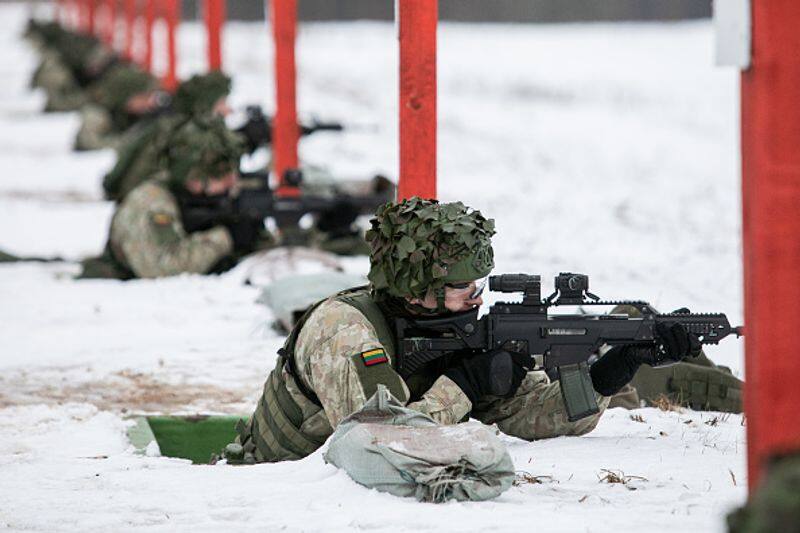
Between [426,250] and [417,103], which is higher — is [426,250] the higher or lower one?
the lower one

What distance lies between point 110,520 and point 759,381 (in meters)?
2.05

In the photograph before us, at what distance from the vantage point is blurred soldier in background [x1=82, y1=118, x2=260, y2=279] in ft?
32.8

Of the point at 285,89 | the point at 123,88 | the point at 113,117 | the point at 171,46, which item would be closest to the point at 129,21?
the point at 171,46

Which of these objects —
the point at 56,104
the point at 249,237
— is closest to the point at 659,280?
the point at 249,237

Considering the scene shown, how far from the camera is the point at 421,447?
4.52 meters

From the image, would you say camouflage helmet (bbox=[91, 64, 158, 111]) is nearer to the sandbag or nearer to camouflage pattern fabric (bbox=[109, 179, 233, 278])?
camouflage pattern fabric (bbox=[109, 179, 233, 278])

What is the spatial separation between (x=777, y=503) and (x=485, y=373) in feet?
8.88

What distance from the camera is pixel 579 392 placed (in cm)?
530

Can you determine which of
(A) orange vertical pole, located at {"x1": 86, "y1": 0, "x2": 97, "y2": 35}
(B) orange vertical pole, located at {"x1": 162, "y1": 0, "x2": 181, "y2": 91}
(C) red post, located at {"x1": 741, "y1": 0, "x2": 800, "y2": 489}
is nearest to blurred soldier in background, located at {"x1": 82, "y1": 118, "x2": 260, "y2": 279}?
(C) red post, located at {"x1": 741, "y1": 0, "x2": 800, "y2": 489}

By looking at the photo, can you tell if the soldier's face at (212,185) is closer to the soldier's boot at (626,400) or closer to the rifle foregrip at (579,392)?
the soldier's boot at (626,400)

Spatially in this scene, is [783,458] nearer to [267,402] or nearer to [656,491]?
[656,491]

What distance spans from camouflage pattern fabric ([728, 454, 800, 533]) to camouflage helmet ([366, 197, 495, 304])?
97.3 inches

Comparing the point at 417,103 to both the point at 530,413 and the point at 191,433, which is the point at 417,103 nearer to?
the point at 191,433

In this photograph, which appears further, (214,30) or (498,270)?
(214,30)
